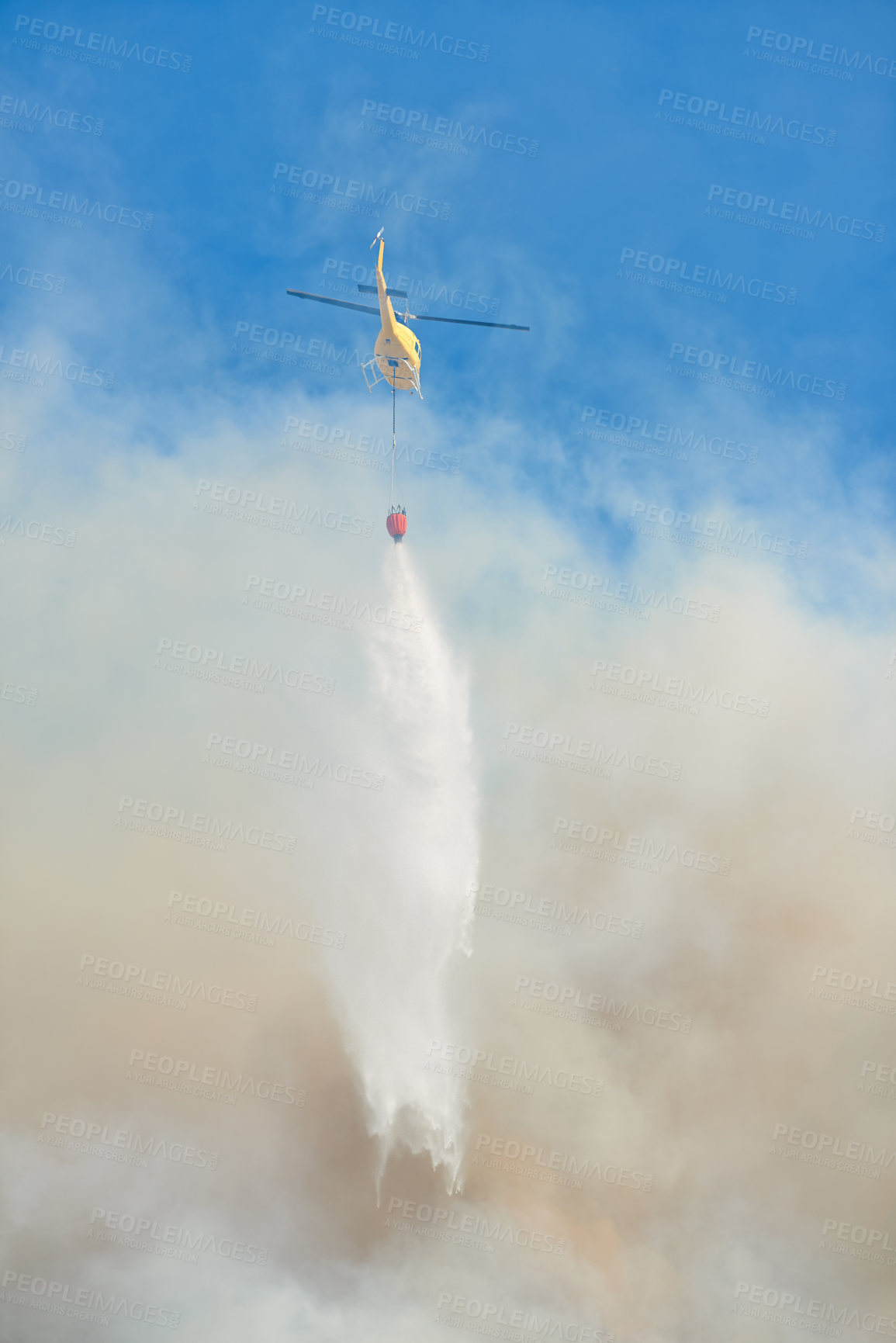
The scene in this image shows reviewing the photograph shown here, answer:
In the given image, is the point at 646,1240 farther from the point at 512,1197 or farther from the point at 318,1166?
the point at 318,1166

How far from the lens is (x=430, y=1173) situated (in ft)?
156

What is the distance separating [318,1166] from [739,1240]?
2325 centimetres

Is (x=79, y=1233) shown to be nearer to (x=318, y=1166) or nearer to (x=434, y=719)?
(x=318, y=1166)

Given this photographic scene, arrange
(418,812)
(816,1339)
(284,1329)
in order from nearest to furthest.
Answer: (284,1329) < (816,1339) < (418,812)

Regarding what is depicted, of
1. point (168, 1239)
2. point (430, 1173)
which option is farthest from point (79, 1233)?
point (430, 1173)

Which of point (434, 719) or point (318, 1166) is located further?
point (434, 719)

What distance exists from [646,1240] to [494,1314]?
9.93 metres

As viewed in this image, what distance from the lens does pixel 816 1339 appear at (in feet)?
146

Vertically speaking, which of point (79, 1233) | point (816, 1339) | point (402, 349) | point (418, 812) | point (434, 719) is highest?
point (402, 349)

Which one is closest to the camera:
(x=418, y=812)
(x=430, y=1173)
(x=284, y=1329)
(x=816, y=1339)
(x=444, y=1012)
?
(x=284, y=1329)

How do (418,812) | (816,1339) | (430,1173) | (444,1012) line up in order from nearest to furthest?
(816,1339), (430,1173), (444,1012), (418,812)

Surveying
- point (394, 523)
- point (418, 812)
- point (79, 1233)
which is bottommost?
point (79, 1233)

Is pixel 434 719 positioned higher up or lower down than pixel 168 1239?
higher up

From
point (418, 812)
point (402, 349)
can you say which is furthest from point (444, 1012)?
point (402, 349)
